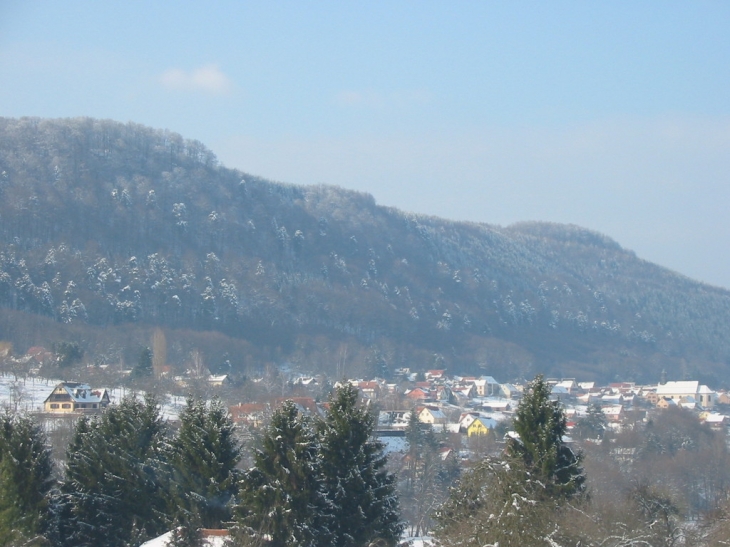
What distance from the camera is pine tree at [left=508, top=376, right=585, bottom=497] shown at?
17562mm

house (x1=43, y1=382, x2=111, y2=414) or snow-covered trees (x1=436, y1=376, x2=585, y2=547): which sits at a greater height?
snow-covered trees (x1=436, y1=376, x2=585, y2=547)

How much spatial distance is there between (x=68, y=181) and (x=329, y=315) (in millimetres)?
47980

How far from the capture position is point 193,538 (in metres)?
18.4

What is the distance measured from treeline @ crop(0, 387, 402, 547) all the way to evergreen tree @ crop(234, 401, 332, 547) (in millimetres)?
19

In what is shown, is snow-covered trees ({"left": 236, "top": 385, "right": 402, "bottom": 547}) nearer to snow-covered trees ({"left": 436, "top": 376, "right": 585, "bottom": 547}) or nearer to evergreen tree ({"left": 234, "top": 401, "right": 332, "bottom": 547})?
evergreen tree ({"left": 234, "top": 401, "right": 332, "bottom": 547})

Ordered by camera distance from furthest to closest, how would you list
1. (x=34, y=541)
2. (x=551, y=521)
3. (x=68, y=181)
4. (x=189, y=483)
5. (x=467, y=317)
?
(x=467, y=317), (x=68, y=181), (x=189, y=483), (x=34, y=541), (x=551, y=521)

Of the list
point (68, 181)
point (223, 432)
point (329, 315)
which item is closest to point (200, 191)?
point (68, 181)

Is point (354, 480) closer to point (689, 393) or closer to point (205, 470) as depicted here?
point (205, 470)

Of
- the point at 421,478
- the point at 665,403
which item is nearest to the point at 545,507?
the point at 421,478

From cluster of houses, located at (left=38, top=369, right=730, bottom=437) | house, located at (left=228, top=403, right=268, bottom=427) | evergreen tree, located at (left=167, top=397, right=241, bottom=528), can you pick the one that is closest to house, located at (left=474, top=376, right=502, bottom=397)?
cluster of houses, located at (left=38, top=369, right=730, bottom=437)

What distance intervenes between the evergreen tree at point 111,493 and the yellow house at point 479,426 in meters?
45.1

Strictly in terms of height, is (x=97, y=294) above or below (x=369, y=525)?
above

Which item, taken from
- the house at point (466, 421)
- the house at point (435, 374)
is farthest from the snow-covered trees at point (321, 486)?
the house at point (435, 374)

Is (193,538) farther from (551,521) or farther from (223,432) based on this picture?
(551,521)
